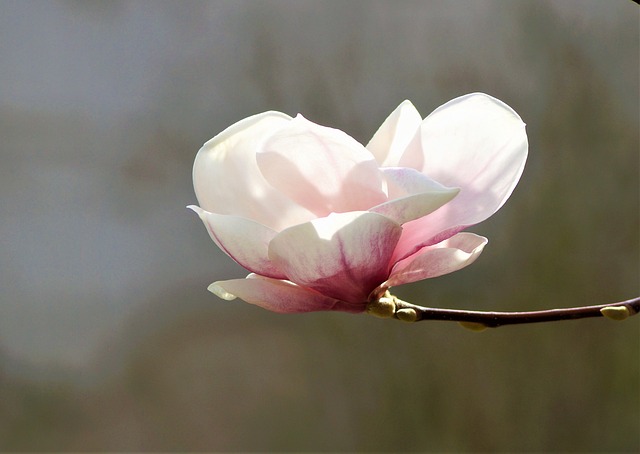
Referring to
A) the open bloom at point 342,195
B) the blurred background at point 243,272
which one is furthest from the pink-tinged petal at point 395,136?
the blurred background at point 243,272


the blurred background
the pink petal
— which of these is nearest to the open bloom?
the pink petal

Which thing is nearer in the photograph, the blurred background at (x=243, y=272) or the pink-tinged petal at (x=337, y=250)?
the pink-tinged petal at (x=337, y=250)

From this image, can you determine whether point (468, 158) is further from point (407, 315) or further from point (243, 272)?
point (243, 272)

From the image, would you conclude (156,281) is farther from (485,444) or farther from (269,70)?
(485,444)

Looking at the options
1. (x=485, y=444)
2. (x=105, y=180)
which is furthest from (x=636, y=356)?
(x=105, y=180)

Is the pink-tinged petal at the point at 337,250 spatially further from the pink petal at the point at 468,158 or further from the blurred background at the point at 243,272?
the blurred background at the point at 243,272
